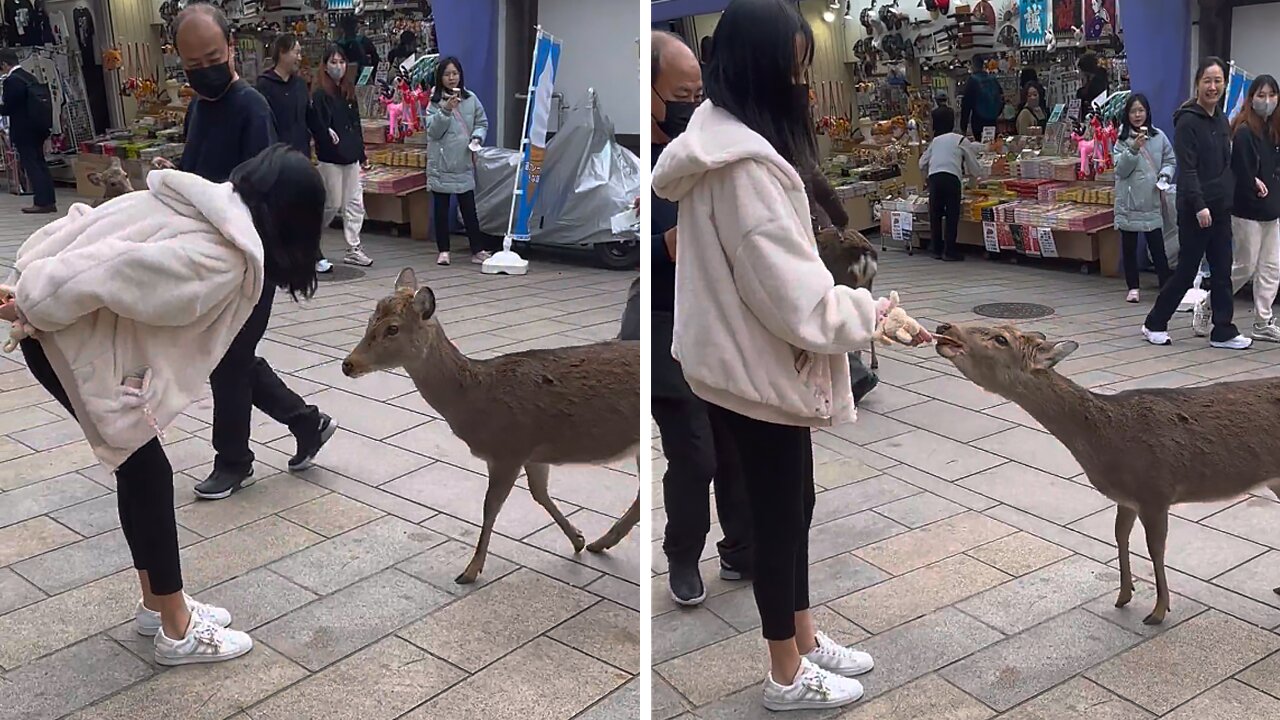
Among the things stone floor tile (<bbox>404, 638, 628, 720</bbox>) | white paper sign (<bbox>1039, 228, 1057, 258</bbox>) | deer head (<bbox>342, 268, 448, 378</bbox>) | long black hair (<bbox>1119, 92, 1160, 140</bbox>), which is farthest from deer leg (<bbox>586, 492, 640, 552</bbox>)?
long black hair (<bbox>1119, 92, 1160, 140</bbox>)

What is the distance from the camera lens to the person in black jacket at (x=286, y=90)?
2463 millimetres

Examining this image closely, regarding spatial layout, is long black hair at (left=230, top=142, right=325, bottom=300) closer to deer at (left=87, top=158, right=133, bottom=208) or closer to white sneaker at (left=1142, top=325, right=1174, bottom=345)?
deer at (left=87, top=158, right=133, bottom=208)

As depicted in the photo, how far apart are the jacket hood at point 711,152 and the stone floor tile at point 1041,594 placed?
1.05 meters

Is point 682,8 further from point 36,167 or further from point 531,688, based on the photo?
point 36,167

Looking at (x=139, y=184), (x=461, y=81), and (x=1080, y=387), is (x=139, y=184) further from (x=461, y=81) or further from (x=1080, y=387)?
(x=1080, y=387)

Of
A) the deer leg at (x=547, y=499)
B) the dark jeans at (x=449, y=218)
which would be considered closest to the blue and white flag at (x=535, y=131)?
the dark jeans at (x=449, y=218)

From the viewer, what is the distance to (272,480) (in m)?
2.89

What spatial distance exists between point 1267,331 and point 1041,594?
68 cm

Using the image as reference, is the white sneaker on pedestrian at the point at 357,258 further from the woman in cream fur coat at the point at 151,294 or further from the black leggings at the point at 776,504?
the black leggings at the point at 776,504

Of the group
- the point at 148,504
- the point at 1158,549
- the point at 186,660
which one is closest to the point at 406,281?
the point at 148,504

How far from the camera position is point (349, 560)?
8.46ft

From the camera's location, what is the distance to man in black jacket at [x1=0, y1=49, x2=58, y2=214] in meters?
2.54

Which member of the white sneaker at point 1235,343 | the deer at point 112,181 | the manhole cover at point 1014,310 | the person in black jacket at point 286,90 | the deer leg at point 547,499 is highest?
the person in black jacket at point 286,90

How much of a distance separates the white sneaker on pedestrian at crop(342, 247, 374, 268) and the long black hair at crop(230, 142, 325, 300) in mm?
401
